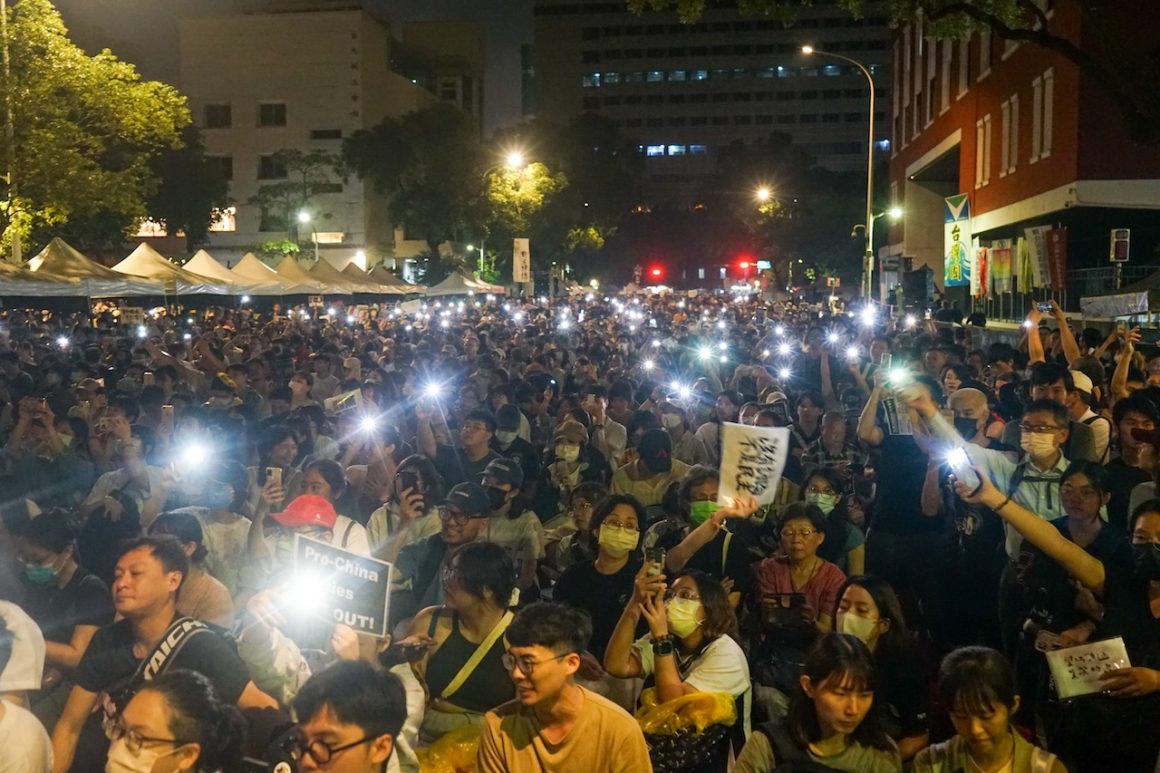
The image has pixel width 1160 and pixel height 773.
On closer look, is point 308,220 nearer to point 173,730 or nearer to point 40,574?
point 40,574

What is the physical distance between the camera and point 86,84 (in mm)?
25719

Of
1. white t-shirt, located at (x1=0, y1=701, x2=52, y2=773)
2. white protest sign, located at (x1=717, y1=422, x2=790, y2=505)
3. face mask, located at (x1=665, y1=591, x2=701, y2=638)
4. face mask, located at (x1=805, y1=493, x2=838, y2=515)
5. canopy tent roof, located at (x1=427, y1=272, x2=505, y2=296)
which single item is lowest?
white t-shirt, located at (x1=0, y1=701, x2=52, y2=773)

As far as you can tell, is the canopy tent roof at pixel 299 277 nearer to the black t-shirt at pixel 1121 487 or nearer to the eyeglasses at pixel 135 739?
the black t-shirt at pixel 1121 487

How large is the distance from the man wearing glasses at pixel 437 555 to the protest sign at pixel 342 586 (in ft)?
4.72

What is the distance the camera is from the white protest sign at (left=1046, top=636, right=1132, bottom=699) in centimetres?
447

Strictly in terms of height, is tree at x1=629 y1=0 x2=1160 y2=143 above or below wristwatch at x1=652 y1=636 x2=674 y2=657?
above

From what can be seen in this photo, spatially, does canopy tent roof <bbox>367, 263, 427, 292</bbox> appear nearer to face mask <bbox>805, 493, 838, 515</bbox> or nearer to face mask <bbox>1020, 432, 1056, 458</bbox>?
face mask <bbox>805, 493, 838, 515</bbox>

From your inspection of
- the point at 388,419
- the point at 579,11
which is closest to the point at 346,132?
the point at 388,419

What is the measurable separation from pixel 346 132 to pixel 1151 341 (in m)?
65.3

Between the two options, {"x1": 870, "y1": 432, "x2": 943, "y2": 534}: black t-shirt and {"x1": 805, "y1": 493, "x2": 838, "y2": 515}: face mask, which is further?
{"x1": 870, "y1": 432, "x2": 943, "y2": 534}: black t-shirt

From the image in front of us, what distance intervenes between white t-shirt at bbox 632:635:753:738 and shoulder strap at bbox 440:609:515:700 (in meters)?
0.57

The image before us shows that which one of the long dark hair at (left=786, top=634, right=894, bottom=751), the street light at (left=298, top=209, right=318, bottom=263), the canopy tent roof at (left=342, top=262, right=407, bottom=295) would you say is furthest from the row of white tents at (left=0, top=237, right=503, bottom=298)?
the street light at (left=298, top=209, right=318, bottom=263)

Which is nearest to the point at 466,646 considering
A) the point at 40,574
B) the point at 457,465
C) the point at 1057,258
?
the point at 40,574

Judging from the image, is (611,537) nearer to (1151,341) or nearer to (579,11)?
(1151,341)
